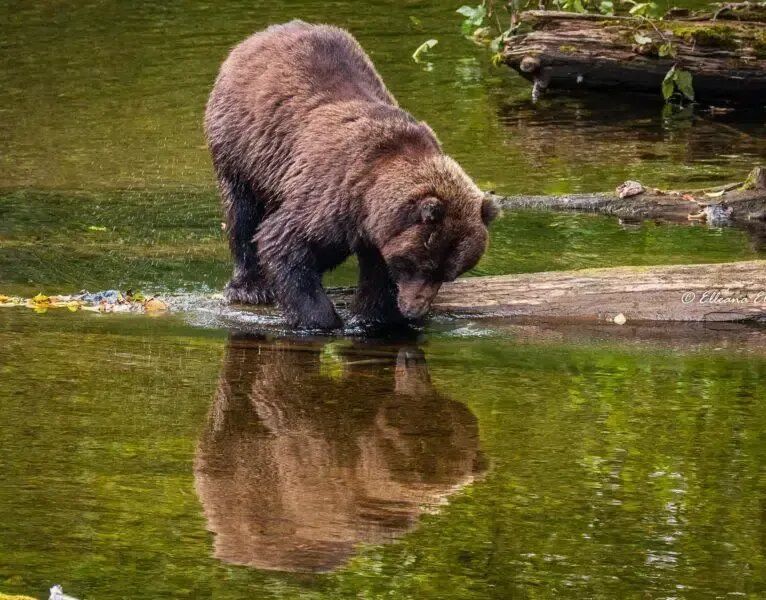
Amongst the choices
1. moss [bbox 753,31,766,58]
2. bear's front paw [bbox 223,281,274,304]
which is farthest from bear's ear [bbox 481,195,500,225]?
moss [bbox 753,31,766,58]

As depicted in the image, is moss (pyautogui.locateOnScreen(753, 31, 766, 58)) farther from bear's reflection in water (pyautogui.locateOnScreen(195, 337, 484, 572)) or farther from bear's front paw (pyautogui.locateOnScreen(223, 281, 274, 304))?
bear's reflection in water (pyautogui.locateOnScreen(195, 337, 484, 572))

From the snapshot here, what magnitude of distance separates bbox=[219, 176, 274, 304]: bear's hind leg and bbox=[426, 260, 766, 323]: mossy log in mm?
1729

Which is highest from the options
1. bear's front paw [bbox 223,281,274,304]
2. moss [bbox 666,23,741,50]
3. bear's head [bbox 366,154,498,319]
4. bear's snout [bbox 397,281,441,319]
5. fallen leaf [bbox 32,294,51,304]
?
moss [bbox 666,23,741,50]

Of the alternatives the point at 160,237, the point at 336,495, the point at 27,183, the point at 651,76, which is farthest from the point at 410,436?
the point at 651,76

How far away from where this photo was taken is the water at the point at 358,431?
551 cm

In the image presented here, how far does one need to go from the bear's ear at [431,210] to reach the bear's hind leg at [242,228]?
1.79 meters

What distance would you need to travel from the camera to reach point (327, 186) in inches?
361

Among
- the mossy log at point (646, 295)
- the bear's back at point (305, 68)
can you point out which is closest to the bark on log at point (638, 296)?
the mossy log at point (646, 295)

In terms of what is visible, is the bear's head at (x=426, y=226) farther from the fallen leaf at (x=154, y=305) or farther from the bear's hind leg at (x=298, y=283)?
the fallen leaf at (x=154, y=305)

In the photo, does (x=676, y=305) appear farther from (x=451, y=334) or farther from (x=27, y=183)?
(x=27, y=183)

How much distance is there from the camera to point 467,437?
7.14 m

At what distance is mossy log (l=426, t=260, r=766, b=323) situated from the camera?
361 inches

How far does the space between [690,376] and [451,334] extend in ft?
5.10

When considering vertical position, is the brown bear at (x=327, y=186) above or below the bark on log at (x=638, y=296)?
above
